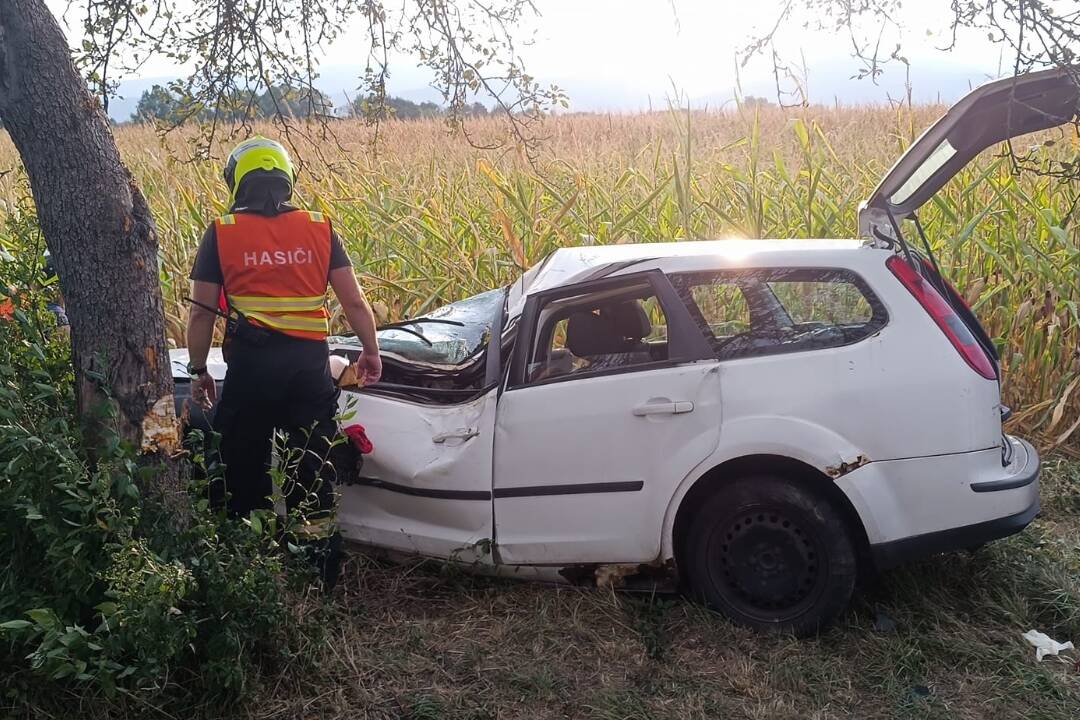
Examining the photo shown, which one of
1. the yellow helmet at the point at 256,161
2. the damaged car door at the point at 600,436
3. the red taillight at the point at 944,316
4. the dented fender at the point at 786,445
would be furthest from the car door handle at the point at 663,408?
the yellow helmet at the point at 256,161

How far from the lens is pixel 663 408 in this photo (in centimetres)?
365

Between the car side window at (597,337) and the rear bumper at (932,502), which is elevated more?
the car side window at (597,337)

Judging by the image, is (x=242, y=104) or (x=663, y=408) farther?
(x=242, y=104)

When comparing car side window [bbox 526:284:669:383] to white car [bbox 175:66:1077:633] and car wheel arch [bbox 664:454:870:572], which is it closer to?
white car [bbox 175:66:1077:633]

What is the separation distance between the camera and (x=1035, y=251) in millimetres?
5957

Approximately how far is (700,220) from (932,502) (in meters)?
3.63

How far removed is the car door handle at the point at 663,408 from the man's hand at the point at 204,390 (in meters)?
1.66

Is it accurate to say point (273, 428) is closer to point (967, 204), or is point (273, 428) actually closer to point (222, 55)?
point (222, 55)

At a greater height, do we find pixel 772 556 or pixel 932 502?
pixel 932 502

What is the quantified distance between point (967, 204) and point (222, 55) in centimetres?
442

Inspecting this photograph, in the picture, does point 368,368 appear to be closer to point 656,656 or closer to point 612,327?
point 612,327

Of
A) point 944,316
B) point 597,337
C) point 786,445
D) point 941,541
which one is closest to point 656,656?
point 786,445

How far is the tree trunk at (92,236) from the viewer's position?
3191mm

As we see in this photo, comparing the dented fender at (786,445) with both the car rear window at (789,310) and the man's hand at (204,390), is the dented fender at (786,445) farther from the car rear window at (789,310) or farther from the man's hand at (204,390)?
the man's hand at (204,390)
